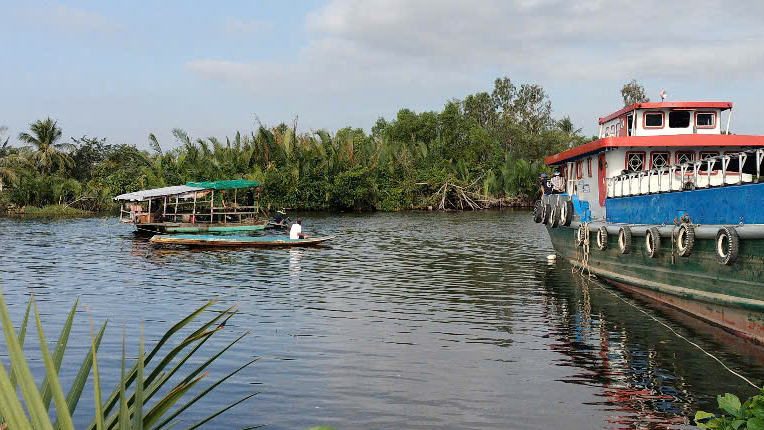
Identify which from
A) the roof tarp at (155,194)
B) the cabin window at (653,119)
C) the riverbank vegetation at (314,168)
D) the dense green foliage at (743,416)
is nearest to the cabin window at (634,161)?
the cabin window at (653,119)

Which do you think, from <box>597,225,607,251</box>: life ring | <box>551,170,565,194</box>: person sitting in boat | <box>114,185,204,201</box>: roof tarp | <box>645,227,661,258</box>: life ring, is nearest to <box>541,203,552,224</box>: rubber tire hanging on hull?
<box>551,170,565,194</box>: person sitting in boat

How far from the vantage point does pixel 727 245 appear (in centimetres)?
1173

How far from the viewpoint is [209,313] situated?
15484 mm

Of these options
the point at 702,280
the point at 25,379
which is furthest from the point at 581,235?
the point at 25,379

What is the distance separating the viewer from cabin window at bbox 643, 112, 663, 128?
20.8 m

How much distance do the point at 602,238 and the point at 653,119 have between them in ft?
15.7

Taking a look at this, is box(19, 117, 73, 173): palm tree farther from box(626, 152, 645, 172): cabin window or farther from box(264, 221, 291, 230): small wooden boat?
box(626, 152, 645, 172): cabin window

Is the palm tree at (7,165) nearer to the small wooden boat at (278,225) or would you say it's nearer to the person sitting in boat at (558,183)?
the small wooden boat at (278,225)

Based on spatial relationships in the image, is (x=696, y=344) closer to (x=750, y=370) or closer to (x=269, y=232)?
(x=750, y=370)

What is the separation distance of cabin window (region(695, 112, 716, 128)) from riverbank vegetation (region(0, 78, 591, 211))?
150ft

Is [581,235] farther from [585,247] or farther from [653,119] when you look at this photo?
[653,119]

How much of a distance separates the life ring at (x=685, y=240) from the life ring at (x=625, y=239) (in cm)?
281

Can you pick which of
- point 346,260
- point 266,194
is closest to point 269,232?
Result: point 346,260

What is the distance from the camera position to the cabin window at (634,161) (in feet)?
66.8
